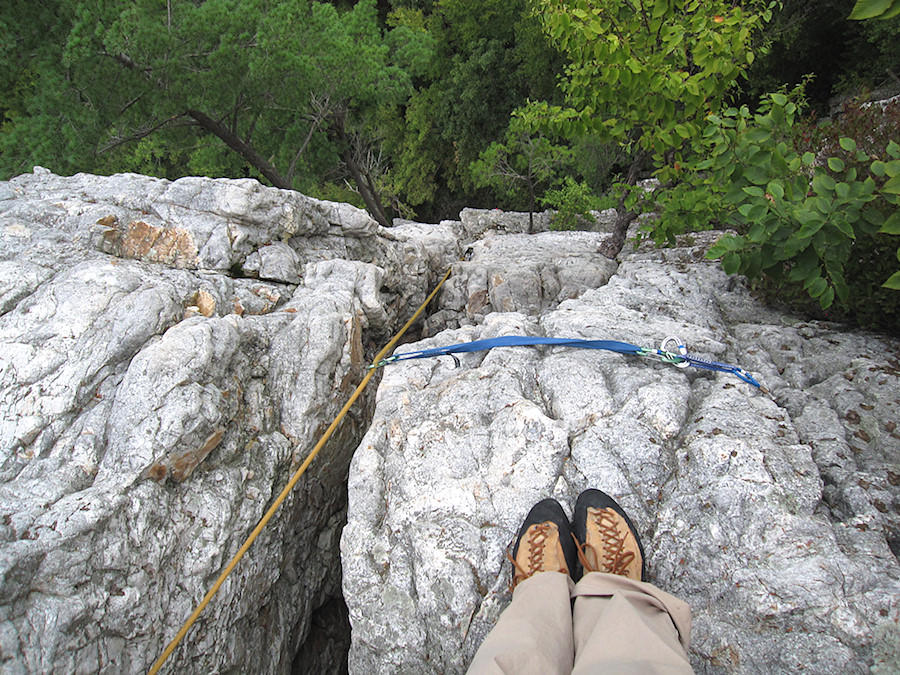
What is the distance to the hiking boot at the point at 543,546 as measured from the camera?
2568 millimetres

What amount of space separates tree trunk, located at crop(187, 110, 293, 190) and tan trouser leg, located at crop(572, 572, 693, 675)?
11177 millimetres

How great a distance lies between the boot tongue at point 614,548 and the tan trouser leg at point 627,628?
0.75 feet

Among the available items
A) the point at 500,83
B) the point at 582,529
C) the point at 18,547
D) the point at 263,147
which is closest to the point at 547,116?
the point at 582,529

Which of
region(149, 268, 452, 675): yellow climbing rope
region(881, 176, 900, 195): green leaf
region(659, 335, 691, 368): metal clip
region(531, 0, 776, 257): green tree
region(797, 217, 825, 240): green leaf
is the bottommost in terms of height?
region(149, 268, 452, 675): yellow climbing rope

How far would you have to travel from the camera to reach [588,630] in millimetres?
2195

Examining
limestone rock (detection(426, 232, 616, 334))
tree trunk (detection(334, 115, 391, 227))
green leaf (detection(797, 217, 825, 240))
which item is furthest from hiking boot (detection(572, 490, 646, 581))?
tree trunk (detection(334, 115, 391, 227))

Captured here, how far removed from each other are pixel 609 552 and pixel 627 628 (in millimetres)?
586

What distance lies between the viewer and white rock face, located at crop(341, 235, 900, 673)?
225 cm

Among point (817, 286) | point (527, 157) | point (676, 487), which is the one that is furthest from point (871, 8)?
point (527, 157)

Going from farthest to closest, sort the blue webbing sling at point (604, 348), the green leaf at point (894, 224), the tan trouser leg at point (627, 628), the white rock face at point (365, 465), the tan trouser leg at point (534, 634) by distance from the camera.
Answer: the blue webbing sling at point (604, 348) → the white rock face at point (365, 465) → the green leaf at point (894, 224) → the tan trouser leg at point (534, 634) → the tan trouser leg at point (627, 628)

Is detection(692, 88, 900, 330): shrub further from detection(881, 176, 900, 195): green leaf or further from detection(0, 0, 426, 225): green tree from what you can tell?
detection(0, 0, 426, 225): green tree

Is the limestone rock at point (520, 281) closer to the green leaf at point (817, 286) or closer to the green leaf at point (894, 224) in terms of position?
the green leaf at point (817, 286)

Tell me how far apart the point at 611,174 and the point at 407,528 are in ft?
49.9

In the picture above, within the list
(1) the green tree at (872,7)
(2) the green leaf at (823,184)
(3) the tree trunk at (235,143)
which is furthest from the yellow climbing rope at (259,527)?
(3) the tree trunk at (235,143)
